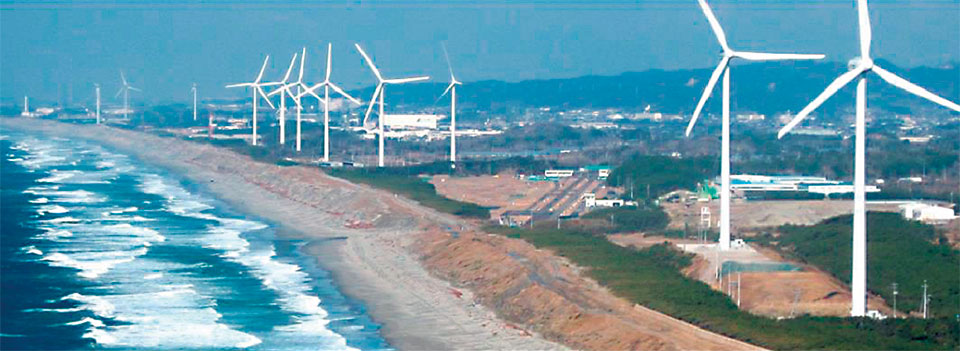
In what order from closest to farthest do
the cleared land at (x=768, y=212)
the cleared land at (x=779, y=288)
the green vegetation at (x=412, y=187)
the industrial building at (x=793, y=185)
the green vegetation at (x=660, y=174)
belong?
the cleared land at (x=779, y=288) → the cleared land at (x=768, y=212) → the green vegetation at (x=412, y=187) → the industrial building at (x=793, y=185) → the green vegetation at (x=660, y=174)

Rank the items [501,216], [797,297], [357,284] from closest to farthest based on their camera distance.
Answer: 1. [797,297]
2. [357,284]
3. [501,216]

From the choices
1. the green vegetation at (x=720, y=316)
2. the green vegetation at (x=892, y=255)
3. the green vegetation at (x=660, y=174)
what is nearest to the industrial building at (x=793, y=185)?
the green vegetation at (x=660, y=174)

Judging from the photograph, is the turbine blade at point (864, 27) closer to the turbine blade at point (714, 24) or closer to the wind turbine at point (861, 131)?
the wind turbine at point (861, 131)

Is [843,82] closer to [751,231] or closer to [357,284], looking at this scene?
[357,284]

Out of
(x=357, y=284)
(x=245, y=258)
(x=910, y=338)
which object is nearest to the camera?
(x=910, y=338)

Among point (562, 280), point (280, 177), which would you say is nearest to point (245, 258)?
point (562, 280)

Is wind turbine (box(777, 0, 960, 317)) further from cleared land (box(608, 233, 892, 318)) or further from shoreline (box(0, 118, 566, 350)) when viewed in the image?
shoreline (box(0, 118, 566, 350))

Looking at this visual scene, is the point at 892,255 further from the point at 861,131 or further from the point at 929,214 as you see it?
the point at 929,214
